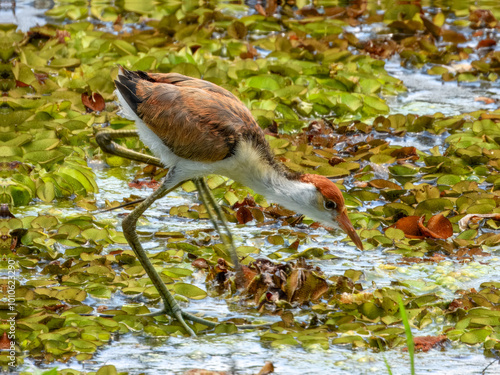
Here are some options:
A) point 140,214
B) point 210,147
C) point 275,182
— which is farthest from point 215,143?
point 140,214

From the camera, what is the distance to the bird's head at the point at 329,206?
5.62m

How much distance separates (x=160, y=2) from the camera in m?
12.7

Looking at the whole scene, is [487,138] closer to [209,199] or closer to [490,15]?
[209,199]

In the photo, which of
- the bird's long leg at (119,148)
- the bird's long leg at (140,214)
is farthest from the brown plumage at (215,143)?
the bird's long leg at (119,148)

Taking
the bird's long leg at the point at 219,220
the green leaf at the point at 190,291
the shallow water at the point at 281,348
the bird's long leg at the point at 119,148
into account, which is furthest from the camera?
the bird's long leg at the point at 119,148

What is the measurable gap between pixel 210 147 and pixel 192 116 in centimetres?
29

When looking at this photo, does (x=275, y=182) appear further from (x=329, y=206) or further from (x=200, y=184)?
(x=200, y=184)

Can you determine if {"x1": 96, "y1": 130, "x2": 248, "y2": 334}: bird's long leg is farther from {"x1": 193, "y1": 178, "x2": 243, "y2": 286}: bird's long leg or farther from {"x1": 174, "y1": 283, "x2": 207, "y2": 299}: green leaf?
{"x1": 174, "y1": 283, "x2": 207, "y2": 299}: green leaf

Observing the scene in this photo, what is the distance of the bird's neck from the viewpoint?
18.6 feet

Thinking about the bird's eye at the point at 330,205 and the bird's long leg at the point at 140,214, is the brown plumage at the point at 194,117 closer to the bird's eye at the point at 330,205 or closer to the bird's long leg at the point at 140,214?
the bird's long leg at the point at 140,214

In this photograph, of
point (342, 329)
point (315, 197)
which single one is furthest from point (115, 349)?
point (315, 197)

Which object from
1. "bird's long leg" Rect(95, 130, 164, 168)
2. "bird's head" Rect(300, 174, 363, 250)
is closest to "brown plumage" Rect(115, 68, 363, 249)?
"bird's head" Rect(300, 174, 363, 250)

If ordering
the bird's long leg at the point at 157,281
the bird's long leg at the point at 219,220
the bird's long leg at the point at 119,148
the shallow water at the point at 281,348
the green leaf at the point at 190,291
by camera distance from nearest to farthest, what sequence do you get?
the shallow water at the point at 281,348 < the bird's long leg at the point at 157,281 < the green leaf at the point at 190,291 < the bird's long leg at the point at 219,220 < the bird's long leg at the point at 119,148

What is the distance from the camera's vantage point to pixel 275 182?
5703 millimetres
